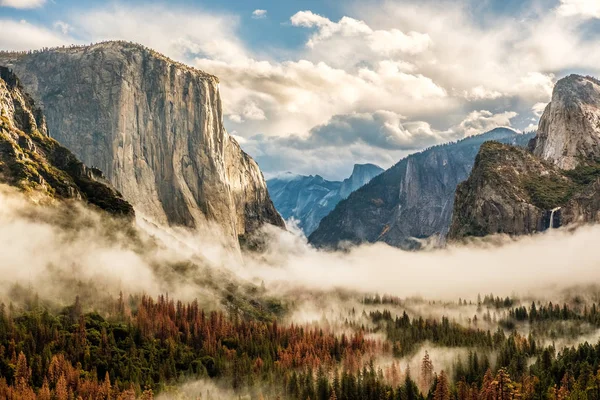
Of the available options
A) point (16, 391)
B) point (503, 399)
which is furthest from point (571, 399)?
point (16, 391)

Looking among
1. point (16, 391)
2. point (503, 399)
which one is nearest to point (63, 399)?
point (16, 391)

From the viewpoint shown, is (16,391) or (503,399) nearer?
(503,399)

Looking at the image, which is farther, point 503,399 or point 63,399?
point 63,399

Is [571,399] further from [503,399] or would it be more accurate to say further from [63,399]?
[63,399]

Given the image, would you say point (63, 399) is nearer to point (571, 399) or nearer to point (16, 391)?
point (16, 391)

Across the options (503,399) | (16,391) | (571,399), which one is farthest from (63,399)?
(571,399)

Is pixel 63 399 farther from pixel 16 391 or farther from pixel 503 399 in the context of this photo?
pixel 503 399
